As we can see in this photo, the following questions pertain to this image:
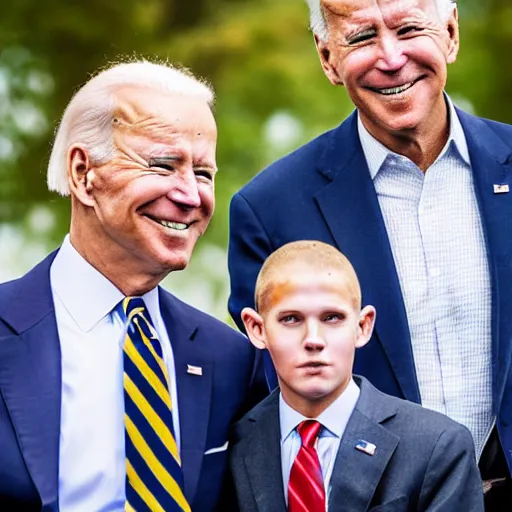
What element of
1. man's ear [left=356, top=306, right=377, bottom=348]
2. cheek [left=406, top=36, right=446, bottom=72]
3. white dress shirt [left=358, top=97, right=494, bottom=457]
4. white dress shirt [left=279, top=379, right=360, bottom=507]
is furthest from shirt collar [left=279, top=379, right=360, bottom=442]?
cheek [left=406, top=36, right=446, bottom=72]

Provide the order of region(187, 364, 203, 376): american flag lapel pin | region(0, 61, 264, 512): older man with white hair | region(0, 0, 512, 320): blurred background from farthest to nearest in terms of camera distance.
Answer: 1. region(0, 0, 512, 320): blurred background
2. region(187, 364, 203, 376): american flag lapel pin
3. region(0, 61, 264, 512): older man with white hair

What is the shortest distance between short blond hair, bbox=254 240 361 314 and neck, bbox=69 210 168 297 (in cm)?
27

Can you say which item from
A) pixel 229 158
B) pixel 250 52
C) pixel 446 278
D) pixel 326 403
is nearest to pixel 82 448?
pixel 326 403

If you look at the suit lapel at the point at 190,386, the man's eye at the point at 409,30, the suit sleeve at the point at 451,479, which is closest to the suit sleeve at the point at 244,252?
the suit lapel at the point at 190,386

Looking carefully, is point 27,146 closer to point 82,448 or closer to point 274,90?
point 274,90

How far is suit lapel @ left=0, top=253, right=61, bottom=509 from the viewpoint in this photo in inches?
129

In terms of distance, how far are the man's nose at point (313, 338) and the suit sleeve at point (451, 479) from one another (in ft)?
1.18

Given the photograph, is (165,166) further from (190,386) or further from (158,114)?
(190,386)

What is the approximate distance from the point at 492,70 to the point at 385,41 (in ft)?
13.8

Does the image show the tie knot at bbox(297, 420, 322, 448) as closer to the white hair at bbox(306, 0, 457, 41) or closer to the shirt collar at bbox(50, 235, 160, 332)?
the shirt collar at bbox(50, 235, 160, 332)

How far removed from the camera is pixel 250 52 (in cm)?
793

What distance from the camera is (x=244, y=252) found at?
148 inches

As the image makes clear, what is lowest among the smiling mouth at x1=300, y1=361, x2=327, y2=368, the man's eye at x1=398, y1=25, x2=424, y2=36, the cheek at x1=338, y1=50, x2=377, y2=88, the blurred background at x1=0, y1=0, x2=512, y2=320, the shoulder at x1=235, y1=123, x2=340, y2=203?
the smiling mouth at x1=300, y1=361, x2=327, y2=368

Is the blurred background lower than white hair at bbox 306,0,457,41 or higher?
higher
